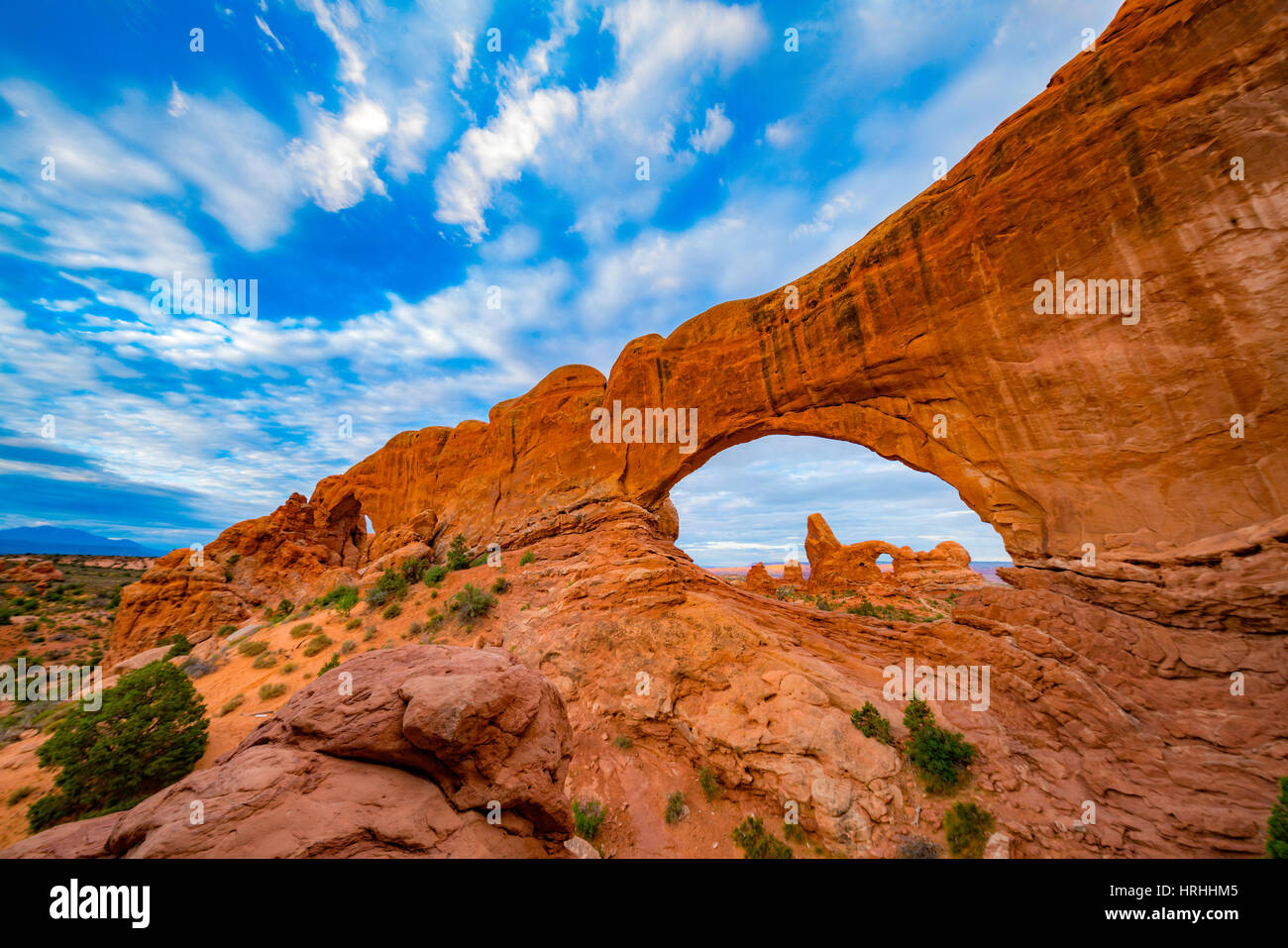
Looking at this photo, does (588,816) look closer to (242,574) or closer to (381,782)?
(381,782)

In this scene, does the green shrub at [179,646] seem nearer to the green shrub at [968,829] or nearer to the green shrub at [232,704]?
the green shrub at [232,704]

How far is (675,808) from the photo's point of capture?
9.73 m

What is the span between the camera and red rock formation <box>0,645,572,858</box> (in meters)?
3.66

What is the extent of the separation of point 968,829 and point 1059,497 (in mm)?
7498

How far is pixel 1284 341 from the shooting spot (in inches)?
294

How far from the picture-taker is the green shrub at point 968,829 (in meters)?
7.73

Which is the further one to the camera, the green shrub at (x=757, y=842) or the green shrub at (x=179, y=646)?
the green shrub at (x=179, y=646)

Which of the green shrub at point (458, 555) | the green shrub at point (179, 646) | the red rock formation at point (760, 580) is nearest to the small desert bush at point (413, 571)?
the green shrub at point (458, 555)

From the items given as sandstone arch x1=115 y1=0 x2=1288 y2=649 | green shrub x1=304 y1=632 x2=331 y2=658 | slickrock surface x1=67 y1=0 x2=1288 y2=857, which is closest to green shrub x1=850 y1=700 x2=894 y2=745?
slickrock surface x1=67 y1=0 x2=1288 y2=857

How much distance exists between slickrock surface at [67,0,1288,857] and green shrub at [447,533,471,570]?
6028mm

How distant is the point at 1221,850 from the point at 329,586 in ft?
100

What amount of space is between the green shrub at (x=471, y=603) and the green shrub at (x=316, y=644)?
5291 millimetres

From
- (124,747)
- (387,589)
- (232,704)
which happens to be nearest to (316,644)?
(232,704)
